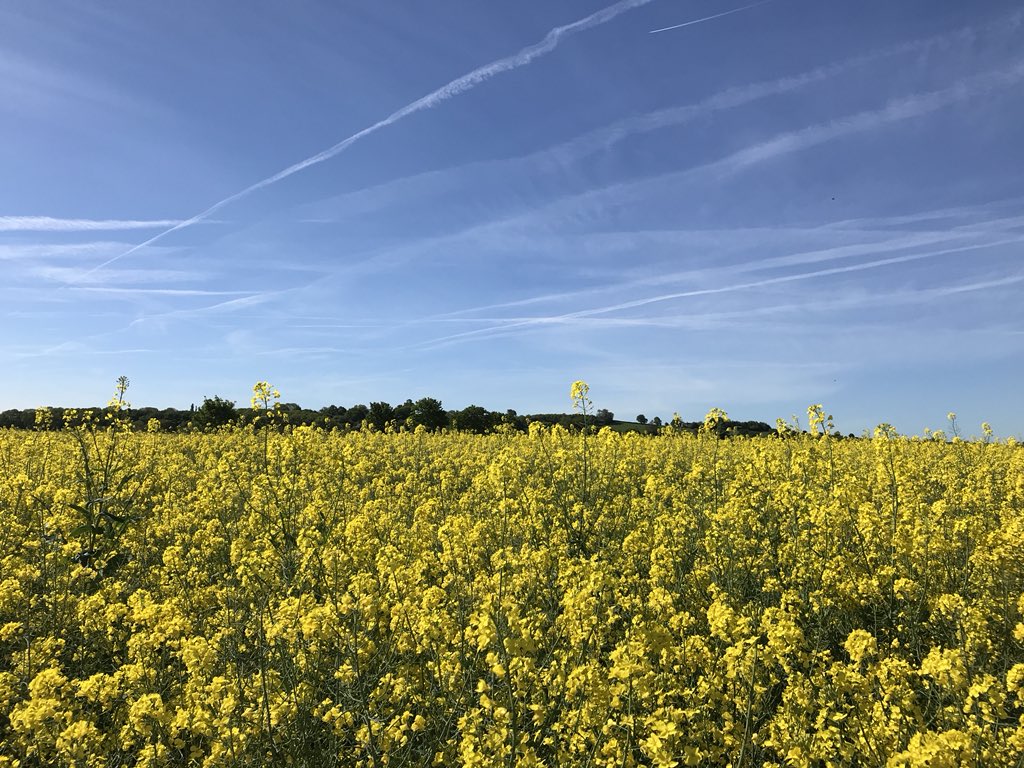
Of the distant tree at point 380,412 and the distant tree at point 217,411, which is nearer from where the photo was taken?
the distant tree at point 217,411

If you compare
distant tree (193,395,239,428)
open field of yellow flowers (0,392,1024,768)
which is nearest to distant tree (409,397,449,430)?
distant tree (193,395,239,428)

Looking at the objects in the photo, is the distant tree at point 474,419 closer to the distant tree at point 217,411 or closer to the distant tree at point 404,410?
the distant tree at point 404,410

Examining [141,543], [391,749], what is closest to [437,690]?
[391,749]

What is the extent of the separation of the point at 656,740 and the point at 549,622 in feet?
5.41

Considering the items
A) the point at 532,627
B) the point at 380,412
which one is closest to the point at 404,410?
the point at 380,412

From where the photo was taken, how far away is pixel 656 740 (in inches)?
115

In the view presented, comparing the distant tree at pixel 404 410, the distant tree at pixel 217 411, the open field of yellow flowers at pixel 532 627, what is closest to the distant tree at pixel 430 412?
the distant tree at pixel 404 410

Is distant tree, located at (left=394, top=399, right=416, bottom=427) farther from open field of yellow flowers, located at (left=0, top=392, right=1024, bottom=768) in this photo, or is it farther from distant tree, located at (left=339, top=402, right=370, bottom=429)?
Answer: open field of yellow flowers, located at (left=0, top=392, right=1024, bottom=768)

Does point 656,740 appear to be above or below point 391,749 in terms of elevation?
above

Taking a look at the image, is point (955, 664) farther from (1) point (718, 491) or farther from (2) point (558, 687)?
(1) point (718, 491)

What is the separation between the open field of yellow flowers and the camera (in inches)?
135

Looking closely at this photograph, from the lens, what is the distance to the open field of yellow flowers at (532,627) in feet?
11.2

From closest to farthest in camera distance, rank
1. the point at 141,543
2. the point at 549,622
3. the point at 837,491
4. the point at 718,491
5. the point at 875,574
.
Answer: the point at 549,622
the point at 875,574
the point at 837,491
the point at 141,543
the point at 718,491

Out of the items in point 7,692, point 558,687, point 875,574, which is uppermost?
point 875,574
